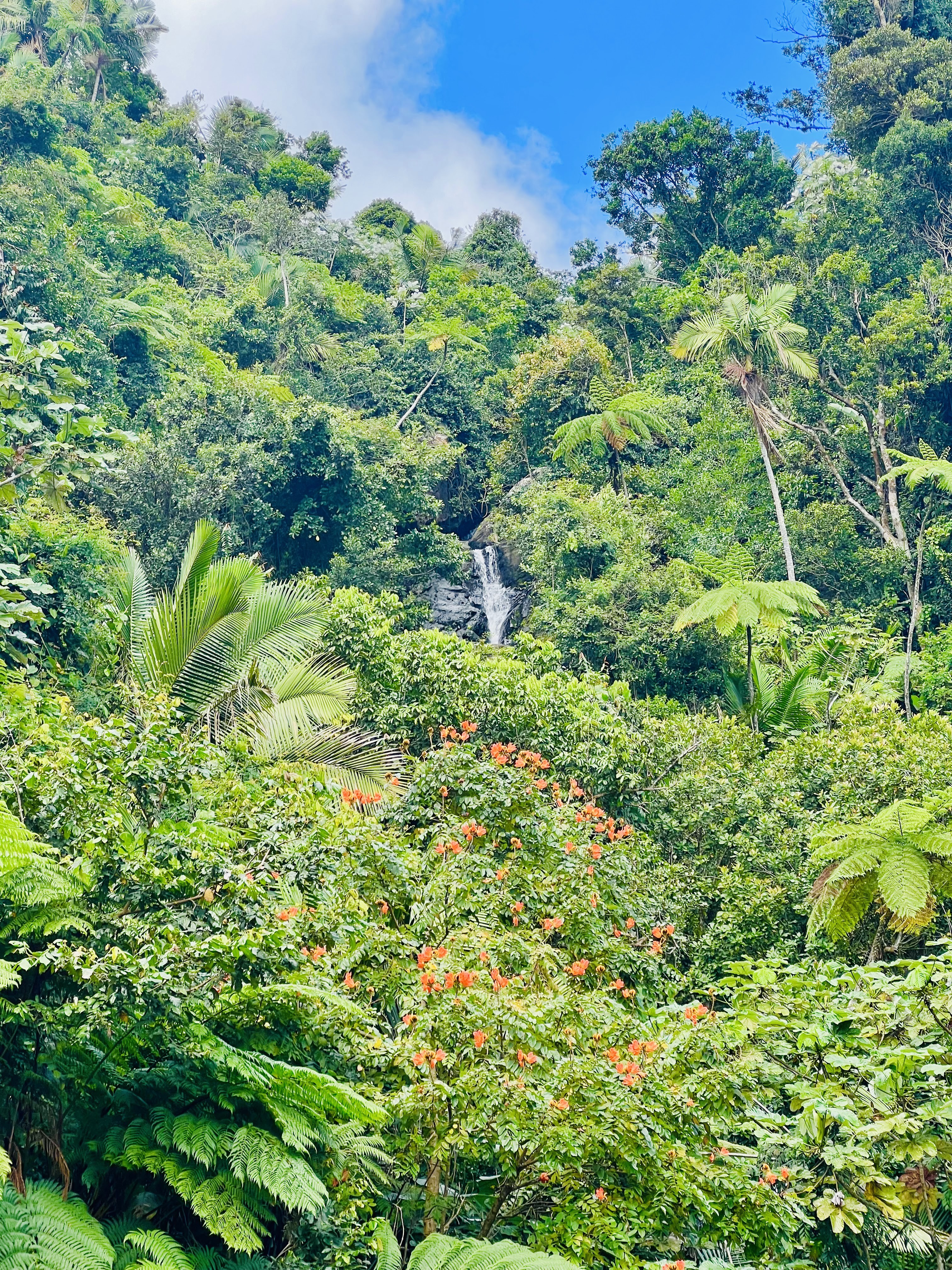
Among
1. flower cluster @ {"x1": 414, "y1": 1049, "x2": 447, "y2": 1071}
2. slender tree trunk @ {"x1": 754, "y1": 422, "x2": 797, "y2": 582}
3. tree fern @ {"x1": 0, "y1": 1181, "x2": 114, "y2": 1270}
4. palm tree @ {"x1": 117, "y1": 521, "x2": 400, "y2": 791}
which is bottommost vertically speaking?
tree fern @ {"x1": 0, "y1": 1181, "x2": 114, "y2": 1270}

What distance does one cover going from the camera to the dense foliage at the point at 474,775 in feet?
16.6

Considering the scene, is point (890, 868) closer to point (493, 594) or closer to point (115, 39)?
point (493, 594)

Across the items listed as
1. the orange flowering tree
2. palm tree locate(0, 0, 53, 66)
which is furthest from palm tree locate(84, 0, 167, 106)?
the orange flowering tree

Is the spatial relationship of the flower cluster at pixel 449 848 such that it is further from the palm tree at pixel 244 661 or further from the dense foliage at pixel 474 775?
the palm tree at pixel 244 661

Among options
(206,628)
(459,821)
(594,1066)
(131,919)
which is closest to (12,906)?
(131,919)

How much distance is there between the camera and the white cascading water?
23609 mm

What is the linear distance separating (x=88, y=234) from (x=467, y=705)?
2318 cm

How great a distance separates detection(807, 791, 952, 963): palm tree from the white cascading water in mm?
14713

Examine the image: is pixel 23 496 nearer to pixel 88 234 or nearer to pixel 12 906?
pixel 12 906

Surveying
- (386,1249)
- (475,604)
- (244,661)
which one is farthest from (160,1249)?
(475,604)

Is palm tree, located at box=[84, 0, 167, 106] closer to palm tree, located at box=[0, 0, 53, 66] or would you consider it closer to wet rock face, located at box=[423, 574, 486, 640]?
palm tree, located at box=[0, 0, 53, 66]

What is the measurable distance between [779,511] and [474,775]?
15257mm

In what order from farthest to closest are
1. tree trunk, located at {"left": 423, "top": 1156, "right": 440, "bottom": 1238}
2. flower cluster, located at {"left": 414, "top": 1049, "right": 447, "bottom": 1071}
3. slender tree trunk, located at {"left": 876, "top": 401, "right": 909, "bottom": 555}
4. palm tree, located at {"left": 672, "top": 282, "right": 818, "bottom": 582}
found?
slender tree trunk, located at {"left": 876, "top": 401, "right": 909, "bottom": 555} → palm tree, located at {"left": 672, "top": 282, "right": 818, "bottom": 582} → tree trunk, located at {"left": 423, "top": 1156, "right": 440, "bottom": 1238} → flower cluster, located at {"left": 414, "top": 1049, "right": 447, "bottom": 1071}

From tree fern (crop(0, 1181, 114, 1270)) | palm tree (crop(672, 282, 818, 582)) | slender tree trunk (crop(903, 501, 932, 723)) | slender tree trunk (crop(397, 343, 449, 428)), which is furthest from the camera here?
slender tree trunk (crop(397, 343, 449, 428))
